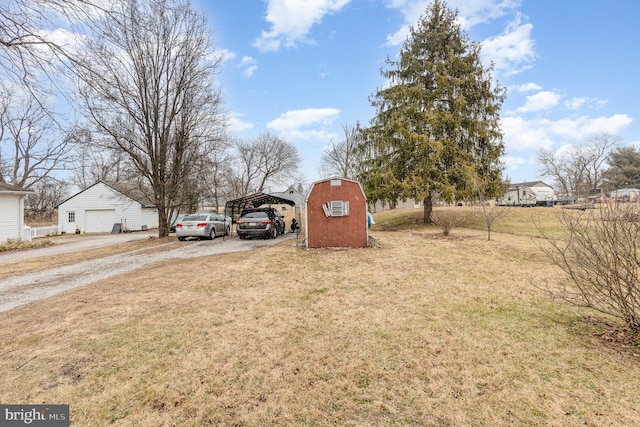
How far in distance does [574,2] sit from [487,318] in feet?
35.3

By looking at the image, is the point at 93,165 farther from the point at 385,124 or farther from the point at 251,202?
the point at 385,124

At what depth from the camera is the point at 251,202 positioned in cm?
1906

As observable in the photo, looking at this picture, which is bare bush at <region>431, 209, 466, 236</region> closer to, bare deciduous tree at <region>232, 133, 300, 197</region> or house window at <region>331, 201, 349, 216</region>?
house window at <region>331, 201, 349, 216</region>

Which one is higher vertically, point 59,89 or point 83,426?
point 59,89

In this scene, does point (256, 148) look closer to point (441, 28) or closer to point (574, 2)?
point (441, 28)

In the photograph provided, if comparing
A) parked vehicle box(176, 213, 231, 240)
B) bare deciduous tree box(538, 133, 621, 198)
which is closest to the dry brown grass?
parked vehicle box(176, 213, 231, 240)

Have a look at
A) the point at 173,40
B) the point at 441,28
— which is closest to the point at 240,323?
the point at 173,40

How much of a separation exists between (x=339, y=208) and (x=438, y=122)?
31.4 ft

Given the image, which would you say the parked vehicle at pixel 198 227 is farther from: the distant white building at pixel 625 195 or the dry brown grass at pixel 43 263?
the distant white building at pixel 625 195

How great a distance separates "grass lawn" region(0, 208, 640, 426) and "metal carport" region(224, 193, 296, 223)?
10.2 metres

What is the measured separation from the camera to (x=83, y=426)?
236cm

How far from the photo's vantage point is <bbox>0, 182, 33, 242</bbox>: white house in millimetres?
15023

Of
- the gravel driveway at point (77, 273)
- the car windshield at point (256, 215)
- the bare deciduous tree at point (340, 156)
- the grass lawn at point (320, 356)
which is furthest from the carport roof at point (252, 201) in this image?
the bare deciduous tree at point (340, 156)

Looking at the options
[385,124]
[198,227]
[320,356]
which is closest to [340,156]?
[385,124]
